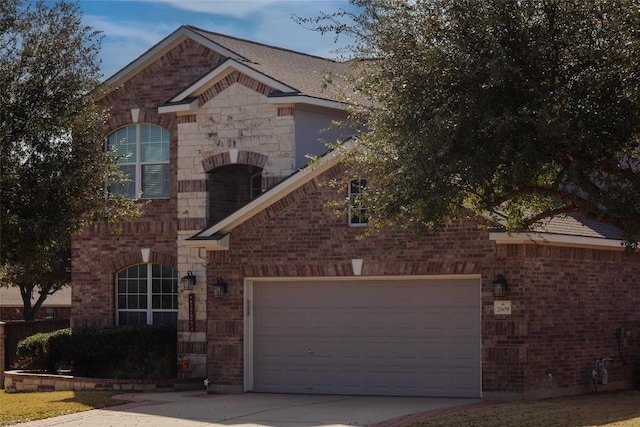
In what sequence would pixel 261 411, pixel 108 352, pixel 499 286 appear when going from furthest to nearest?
pixel 108 352 < pixel 499 286 < pixel 261 411

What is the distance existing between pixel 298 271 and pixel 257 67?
5572 mm

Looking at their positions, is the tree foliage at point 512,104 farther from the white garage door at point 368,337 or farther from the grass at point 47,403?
the grass at point 47,403

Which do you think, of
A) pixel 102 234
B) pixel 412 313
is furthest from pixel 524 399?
pixel 102 234

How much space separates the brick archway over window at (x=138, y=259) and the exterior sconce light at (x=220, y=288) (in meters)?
3.41

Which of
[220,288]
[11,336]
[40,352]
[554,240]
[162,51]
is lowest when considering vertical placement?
[40,352]

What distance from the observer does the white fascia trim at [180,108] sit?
25094 millimetres

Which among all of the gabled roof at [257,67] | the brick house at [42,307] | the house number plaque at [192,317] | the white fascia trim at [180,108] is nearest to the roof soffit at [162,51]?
the gabled roof at [257,67]

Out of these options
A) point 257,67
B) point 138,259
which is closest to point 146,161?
point 138,259

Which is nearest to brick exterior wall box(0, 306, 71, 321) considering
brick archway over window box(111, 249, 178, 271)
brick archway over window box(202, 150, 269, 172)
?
brick archway over window box(111, 249, 178, 271)

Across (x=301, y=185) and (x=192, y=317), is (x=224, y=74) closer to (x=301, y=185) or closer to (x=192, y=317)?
(x=301, y=185)

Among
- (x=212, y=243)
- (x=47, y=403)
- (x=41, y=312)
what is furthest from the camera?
(x=41, y=312)

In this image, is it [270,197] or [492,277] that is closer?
[492,277]

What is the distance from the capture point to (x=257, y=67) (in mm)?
25266

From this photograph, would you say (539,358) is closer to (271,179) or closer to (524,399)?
(524,399)
